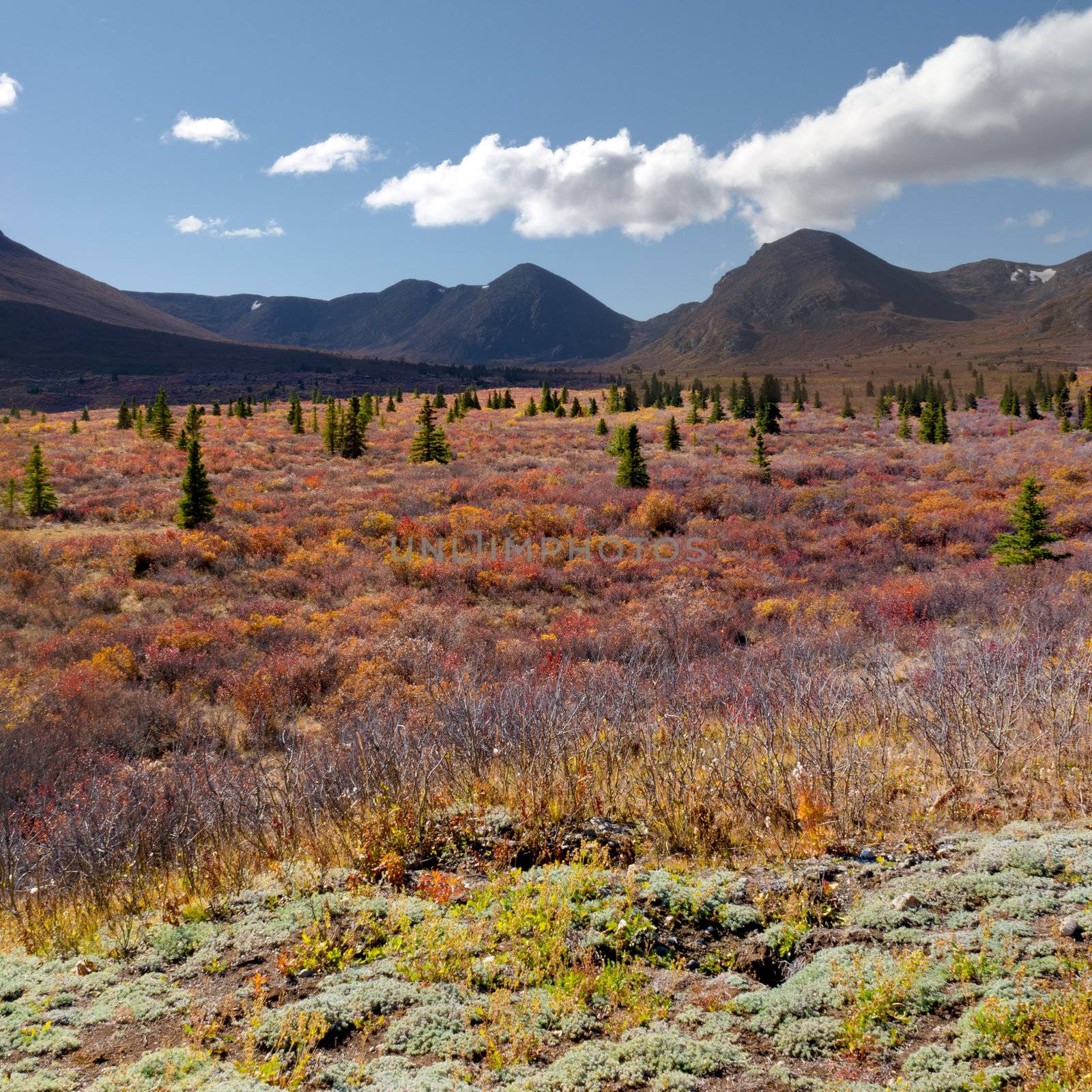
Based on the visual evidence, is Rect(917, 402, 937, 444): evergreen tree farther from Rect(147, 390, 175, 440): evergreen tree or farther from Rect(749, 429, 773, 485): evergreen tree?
Rect(147, 390, 175, 440): evergreen tree

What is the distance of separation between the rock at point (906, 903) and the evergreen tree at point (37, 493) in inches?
1029

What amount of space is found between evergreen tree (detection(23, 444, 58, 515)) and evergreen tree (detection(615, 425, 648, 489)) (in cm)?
2040

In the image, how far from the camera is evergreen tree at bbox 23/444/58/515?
2170 cm

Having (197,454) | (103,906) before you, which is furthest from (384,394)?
(103,906)

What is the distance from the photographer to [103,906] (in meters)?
4.34

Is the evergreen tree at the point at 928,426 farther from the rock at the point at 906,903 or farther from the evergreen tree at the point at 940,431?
the rock at the point at 906,903

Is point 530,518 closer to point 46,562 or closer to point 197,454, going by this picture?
point 197,454

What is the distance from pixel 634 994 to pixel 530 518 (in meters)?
19.3

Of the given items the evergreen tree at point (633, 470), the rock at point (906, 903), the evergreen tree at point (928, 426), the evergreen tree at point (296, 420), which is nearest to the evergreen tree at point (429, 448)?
the evergreen tree at point (633, 470)

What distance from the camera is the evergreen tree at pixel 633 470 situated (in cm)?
2714

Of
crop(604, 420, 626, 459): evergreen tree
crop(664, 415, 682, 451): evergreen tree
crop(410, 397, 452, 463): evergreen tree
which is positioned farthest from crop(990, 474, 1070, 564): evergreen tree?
crop(410, 397, 452, 463): evergreen tree

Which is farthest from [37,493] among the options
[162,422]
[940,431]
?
[940,431]

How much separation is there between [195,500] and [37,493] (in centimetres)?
560

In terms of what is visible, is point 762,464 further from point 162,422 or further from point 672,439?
point 162,422
